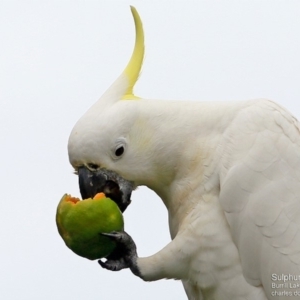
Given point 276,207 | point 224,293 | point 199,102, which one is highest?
point 199,102

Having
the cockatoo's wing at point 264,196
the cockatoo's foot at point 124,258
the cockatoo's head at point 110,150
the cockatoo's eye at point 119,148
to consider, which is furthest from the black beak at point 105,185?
the cockatoo's wing at point 264,196

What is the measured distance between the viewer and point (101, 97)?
6.01 meters

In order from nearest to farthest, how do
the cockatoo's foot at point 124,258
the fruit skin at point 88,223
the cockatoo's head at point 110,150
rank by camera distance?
the fruit skin at point 88,223, the cockatoo's foot at point 124,258, the cockatoo's head at point 110,150

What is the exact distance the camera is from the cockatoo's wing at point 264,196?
548 cm

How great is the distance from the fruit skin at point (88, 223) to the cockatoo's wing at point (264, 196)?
0.69 meters

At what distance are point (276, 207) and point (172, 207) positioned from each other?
0.76 meters

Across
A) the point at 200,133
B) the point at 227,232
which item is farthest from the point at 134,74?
the point at 227,232

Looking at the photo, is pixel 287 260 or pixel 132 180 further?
pixel 132 180

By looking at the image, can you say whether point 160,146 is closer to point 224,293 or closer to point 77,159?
point 77,159

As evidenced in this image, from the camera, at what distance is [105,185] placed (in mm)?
5824

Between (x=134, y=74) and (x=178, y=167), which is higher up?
(x=134, y=74)

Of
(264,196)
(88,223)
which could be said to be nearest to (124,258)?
(88,223)

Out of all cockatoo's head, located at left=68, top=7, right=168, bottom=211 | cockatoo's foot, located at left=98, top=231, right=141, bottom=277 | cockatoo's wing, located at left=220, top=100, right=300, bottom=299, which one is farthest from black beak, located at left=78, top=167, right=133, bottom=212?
cockatoo's wing, located at left=220, top=100, right=300, bottom=299

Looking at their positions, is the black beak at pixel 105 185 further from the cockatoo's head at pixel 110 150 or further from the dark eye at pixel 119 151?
the dark eye at pixel 119 151
